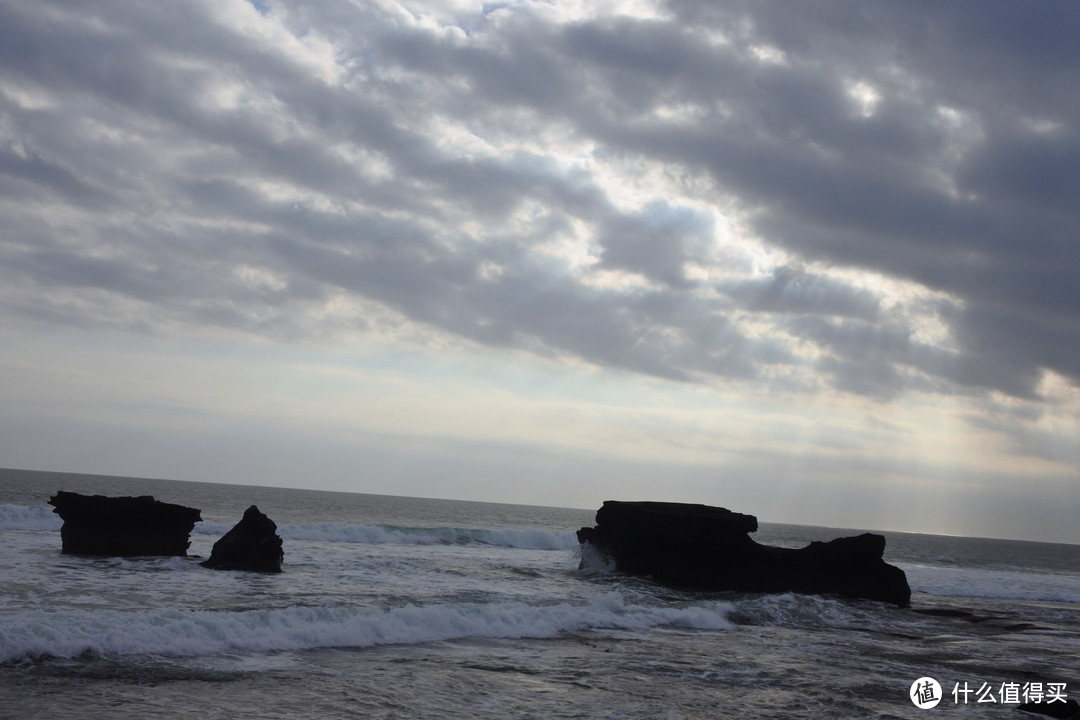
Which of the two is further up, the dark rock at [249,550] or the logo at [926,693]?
the logo at [926,693]

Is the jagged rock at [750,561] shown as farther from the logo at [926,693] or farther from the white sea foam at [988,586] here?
the logo at [926,693]

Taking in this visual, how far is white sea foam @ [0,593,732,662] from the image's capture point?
12.7 meters

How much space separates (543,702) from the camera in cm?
1145

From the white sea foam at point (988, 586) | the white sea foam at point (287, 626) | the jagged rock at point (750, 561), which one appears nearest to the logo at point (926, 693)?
the white sea foam at point (287, 626)

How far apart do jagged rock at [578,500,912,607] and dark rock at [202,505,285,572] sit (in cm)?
1586

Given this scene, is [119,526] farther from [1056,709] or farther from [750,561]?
[1056,709]

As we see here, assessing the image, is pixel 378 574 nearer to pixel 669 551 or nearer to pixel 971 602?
pixel 669 551

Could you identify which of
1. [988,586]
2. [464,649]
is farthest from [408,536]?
[988,586]

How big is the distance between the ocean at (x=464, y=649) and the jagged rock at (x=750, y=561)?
1845 mm

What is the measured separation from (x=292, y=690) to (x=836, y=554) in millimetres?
27403

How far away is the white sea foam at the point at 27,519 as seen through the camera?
3815 cm

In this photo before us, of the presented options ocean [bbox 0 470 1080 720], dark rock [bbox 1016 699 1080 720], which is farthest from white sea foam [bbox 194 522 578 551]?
dark rock [bbox 1016 699 1080 720]

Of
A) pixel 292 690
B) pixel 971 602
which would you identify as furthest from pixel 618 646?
pixel 971 602

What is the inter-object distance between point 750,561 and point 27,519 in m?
37.2
